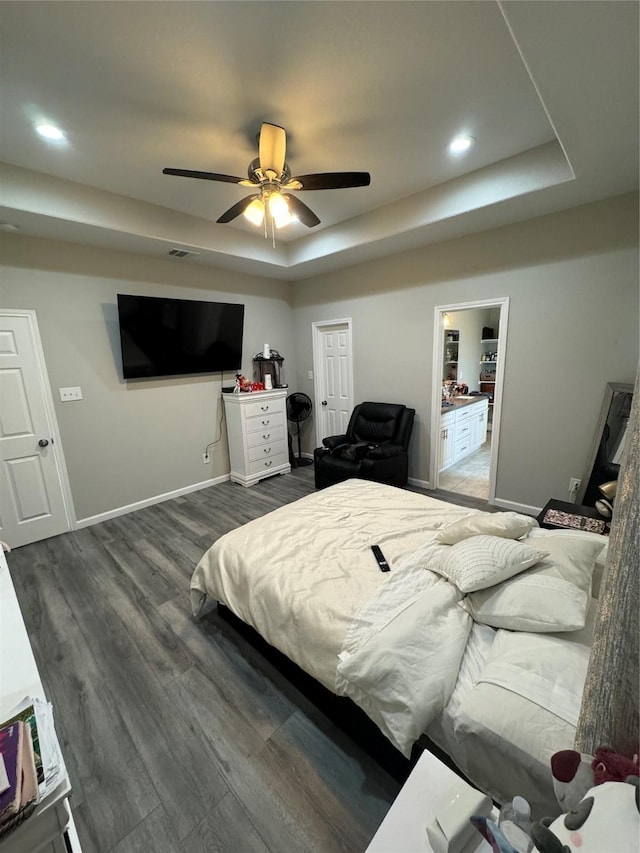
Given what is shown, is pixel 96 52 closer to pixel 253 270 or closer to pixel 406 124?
pixel 406 124

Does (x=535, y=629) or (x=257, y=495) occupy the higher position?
(x=535, y=629)

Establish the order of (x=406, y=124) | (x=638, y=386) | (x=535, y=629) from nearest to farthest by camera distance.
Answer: (x=638, y=386) → (x=535, y=629) → (x=406, y=124)

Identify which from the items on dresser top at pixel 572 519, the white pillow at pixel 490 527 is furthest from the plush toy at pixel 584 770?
the items on dresser top at pixel 572 519

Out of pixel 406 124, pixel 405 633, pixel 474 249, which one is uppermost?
pixel 406 124

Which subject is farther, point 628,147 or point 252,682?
point 628,147

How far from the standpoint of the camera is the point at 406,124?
2.05m

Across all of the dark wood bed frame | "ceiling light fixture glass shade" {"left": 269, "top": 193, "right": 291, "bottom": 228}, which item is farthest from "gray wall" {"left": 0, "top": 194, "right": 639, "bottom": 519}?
the dark wood bed frame

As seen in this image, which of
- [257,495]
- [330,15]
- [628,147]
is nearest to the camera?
[330,15]

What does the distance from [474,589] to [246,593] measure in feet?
3.58

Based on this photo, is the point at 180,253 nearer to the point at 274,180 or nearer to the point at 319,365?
the point at 274,180

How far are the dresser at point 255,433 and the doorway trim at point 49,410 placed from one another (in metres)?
1.73

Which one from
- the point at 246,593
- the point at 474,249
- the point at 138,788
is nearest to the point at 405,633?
the point at 246,593

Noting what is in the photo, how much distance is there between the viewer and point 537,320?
2.93 metres

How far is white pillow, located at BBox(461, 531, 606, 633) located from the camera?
1.16 metres
